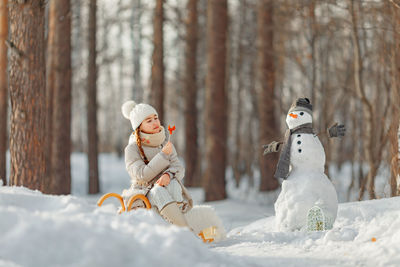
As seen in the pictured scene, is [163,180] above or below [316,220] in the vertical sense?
above

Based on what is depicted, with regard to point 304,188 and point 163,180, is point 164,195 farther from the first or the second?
point 304,188

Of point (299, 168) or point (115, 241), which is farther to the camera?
point (299, 168)

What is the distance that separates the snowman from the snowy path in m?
0.69

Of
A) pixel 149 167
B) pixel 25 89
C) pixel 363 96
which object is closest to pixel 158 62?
pixel 363 96

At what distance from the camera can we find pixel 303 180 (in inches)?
203

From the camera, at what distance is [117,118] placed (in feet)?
105

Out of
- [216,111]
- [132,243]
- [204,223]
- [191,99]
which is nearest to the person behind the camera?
[132,243]

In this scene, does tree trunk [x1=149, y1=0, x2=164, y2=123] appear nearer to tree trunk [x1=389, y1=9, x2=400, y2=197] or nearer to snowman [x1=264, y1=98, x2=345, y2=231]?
tree trunk [x1=389, y1=9, x2=400, y2=197]

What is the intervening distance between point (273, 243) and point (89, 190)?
1032 cm

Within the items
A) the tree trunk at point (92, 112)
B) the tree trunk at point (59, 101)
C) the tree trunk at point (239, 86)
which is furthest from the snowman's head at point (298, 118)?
the tree trunk at point (92, 112)

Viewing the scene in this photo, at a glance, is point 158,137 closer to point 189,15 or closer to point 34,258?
point 34,258

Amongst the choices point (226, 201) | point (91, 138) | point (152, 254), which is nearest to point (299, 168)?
point (152, 254)

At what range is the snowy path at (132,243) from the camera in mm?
3033

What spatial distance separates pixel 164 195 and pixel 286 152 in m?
1.47
